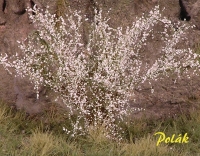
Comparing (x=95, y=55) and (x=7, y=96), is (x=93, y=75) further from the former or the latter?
(x=7, y=96)

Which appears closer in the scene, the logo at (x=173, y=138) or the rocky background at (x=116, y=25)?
the logo at (x=173, y=138)

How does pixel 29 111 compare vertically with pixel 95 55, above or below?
below

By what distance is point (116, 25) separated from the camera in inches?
216

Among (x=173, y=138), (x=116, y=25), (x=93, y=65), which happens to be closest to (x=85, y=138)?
(x=93, y=65)

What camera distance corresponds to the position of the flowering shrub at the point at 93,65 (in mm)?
4851

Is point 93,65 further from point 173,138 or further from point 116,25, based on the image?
point 173,138

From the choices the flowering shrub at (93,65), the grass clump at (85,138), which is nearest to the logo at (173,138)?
the grass clump at (85,138)

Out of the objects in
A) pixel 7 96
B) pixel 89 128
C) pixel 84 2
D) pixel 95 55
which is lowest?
pixel 89 128

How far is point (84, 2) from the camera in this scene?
5504mm

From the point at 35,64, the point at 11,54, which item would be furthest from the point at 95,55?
the point at 11,54

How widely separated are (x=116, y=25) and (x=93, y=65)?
735 mm

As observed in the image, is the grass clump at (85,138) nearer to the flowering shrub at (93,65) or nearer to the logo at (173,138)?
the logo at (173,138)

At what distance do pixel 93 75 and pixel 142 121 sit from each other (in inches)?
35.9

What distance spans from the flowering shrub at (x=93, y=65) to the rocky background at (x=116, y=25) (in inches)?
8.8
